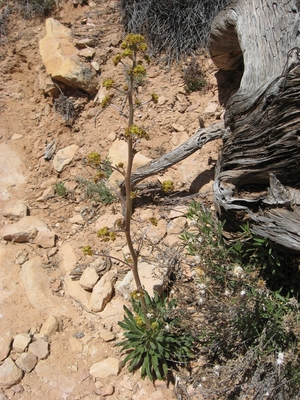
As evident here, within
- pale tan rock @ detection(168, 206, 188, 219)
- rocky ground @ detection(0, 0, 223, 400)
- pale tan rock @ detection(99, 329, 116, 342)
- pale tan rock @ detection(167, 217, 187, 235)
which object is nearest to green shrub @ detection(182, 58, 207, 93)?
rocky ground @ detection(0, 0, 223, 400)

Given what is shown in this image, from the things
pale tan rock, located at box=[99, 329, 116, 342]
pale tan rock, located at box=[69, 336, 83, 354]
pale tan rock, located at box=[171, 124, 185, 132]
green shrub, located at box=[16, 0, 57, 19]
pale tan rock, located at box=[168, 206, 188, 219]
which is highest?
green shrub, located at box=[16, 0, 57, 19]

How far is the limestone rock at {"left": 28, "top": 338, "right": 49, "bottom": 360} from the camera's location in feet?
11.4

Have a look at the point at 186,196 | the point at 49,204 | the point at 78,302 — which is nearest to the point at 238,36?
the point at 186,196

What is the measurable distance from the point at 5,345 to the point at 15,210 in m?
1.56

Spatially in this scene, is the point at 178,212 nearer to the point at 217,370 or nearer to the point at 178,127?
the point at 178,127

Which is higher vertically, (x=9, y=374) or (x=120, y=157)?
(x=120, y=157)

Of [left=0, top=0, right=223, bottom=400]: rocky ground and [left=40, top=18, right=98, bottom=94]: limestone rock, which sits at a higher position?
[left=40, top=18, right=98, bottom=94]: limestone rock

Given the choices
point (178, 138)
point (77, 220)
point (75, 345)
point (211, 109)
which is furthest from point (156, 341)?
point (211, 109)

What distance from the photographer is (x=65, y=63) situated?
5441mm

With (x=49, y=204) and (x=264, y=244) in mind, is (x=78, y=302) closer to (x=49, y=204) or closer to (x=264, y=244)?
(x=49, y=204)

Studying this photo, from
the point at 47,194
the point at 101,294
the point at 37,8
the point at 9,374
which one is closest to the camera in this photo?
the point at 9,374

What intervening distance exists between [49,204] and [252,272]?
7.94 ft

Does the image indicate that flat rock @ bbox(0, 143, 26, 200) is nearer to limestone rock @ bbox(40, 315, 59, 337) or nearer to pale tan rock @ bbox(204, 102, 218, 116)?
limestone rock @ bbox(40, 315, 59, 337)

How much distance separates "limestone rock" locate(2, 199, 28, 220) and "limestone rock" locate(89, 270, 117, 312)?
4.27 ft
